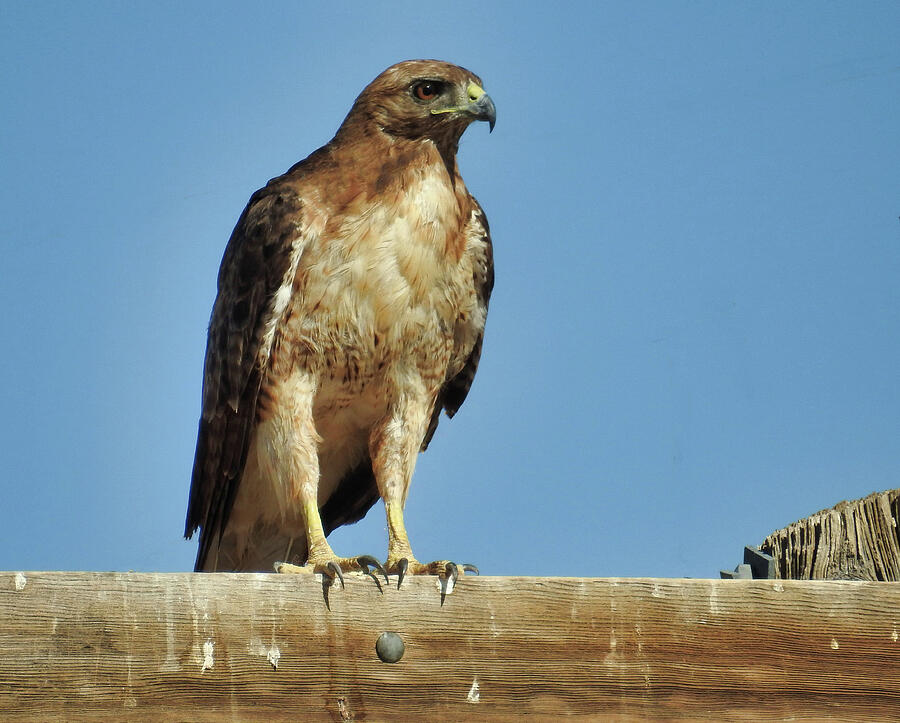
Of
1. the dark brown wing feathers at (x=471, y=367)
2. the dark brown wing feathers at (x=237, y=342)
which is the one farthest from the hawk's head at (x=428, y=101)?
the dark brown wing feathers at (x=237, y=342)

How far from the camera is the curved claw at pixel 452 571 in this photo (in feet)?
10.2

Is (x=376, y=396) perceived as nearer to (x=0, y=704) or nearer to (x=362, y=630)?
(x=362, y=630)

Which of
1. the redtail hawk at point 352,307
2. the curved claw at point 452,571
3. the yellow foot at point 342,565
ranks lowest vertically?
the curved claw at point 452,571

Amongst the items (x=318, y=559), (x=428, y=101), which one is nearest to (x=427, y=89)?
(x=428, y=101)

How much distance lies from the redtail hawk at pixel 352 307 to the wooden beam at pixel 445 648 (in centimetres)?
114

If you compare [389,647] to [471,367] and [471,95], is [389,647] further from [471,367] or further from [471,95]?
[471,95]

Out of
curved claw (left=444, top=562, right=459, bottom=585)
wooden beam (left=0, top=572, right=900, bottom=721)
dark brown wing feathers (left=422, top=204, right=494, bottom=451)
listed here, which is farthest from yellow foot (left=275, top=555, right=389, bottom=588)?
dark brown wing feathers (left=422, top=204, right=494, bottom=451)

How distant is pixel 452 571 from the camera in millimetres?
3219

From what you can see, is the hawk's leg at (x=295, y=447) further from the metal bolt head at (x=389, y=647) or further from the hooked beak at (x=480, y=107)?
the metal bolt head at (x=389, y=647)

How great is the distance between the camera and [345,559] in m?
3.95

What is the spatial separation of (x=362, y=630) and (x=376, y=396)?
1821 mm

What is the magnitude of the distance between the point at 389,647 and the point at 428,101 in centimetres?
248

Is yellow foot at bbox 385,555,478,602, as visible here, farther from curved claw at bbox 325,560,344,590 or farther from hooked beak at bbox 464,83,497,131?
hooked beak at bbox 464,83,497,131

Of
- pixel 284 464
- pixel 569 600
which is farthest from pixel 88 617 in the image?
pixel 284 464
